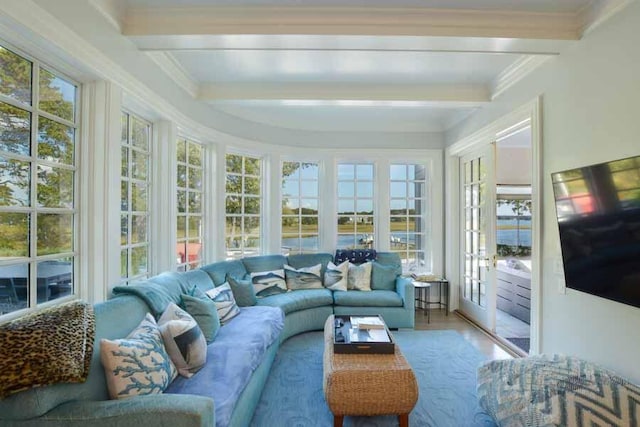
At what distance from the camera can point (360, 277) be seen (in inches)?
159

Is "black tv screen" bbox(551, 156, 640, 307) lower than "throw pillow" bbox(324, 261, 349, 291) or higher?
higher

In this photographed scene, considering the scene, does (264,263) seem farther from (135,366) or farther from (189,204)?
(135,366)

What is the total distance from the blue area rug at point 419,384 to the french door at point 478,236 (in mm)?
667

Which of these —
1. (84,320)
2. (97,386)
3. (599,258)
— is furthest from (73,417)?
(599,258)

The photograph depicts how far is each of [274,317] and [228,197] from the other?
6.14 feet

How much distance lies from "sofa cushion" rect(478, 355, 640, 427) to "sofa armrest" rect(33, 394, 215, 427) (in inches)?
67.2

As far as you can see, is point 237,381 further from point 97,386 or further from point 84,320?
point 84,320

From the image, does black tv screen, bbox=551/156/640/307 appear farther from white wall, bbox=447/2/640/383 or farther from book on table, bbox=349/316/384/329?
book on table, bbox=349/316/384/329

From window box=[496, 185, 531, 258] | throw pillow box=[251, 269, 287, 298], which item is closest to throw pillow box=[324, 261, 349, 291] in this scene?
throw pillow box=[251, 269, 287, 298]

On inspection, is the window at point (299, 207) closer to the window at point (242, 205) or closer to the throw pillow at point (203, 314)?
the window at point (242, 205)

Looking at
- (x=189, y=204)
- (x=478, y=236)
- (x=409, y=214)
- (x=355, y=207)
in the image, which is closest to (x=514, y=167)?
(x=409, y=214)

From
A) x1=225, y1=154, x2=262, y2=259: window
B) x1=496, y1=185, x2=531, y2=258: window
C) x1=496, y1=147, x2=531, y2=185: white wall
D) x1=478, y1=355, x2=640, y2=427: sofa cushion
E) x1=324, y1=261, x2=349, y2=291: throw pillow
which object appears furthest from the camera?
x1=496, y1=185, x2=531, y2=258: window

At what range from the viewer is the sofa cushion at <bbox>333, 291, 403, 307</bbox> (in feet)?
12.2

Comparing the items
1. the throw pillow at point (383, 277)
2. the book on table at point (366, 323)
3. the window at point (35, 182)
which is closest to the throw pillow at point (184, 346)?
the window at point (35, 182)
